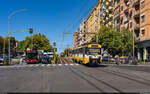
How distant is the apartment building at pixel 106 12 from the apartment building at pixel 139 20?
38.5 ft

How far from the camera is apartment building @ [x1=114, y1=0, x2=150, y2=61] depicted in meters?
36.3

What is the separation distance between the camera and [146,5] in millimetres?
36250

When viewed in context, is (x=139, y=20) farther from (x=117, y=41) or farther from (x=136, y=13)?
(x=117, y=41)

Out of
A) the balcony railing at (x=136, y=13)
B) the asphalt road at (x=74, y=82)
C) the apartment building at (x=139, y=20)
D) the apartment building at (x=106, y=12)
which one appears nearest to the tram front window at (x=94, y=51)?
the asphalt road at (x=74, y=82)

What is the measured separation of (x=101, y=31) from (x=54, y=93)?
39.7 m

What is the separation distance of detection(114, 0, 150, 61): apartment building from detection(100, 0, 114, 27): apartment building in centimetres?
1173

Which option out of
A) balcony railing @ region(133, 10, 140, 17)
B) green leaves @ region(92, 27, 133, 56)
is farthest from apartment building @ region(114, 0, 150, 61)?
green leaves @ region(92, 27, 133, 56)

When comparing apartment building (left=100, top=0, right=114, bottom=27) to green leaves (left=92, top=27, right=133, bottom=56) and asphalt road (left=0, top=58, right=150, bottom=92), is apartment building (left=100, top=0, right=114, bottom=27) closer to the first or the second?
green leaves (left=92, top=27, right=133, bottom=56)

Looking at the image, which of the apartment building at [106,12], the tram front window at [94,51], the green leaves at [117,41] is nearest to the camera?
the tram front window at [94,51]

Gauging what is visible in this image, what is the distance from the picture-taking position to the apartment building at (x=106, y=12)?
62.2m

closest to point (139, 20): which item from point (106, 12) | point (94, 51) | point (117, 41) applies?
point (117, 41)

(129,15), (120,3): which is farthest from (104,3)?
(129,15)

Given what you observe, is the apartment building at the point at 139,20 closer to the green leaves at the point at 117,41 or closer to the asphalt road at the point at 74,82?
the green leaves at the point at 117,41

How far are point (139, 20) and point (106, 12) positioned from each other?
1022 inches
